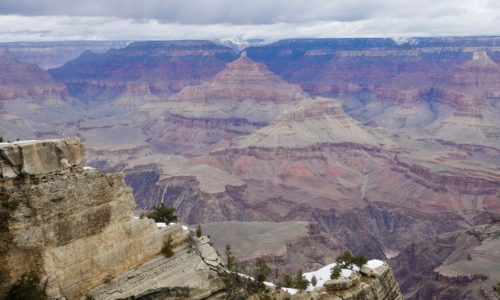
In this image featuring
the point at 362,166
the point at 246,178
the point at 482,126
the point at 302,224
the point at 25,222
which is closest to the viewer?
the point at 25,222

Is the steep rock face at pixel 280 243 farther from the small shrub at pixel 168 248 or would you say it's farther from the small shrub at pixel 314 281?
the small shrub at pixel 168 248

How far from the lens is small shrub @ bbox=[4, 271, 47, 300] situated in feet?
61.7

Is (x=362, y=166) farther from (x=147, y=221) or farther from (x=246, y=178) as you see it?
(x=147, y=221)

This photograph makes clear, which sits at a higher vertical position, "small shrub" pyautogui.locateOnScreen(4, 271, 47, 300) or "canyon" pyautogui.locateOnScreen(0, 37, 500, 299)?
"small shrub" pyautogui.locateOnScreen(4, 271, 47, 300)

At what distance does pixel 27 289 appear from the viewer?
18.9 m

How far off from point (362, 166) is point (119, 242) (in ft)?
449

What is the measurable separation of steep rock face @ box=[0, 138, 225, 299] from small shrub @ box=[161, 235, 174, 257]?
0.65 m

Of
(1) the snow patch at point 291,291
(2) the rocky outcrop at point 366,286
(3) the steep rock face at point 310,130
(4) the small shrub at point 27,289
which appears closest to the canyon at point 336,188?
(3) the steep rock face at point 310,130

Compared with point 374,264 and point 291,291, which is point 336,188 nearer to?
point 374,264

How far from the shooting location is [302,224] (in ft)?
300

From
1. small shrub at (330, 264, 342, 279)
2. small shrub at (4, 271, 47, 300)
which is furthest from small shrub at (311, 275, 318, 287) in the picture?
small shrub at (4, 271, 47, 300)

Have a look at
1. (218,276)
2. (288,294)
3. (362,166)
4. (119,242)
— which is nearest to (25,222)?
(119,242)

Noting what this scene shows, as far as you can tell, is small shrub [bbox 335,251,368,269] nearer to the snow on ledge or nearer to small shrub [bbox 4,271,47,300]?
the snow on ledge

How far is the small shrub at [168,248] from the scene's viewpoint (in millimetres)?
25355
